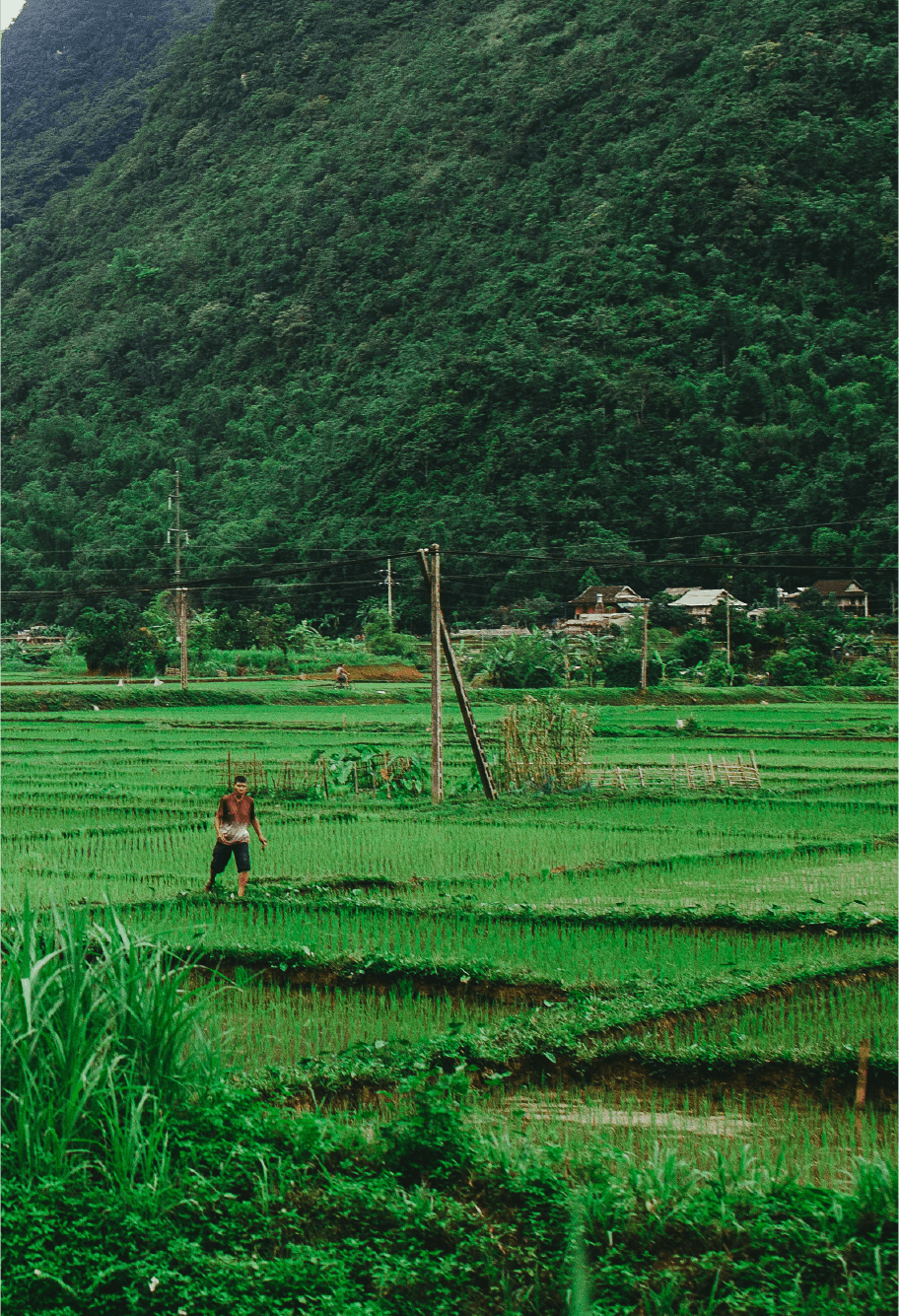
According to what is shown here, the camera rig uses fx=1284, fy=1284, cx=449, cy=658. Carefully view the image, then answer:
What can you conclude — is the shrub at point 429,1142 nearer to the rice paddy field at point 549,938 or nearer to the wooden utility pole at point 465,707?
the rice paddy field at point 549,938

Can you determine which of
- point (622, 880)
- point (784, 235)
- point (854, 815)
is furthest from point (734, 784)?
point (784, 235)

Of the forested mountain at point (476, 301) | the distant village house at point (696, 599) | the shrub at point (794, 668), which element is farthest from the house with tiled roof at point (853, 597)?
the shrub at point (794, 668)

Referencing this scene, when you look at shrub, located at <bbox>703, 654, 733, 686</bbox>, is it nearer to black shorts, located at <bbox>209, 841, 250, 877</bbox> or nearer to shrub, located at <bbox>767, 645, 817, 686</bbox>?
shrub, located at <bbox>767, 645, 817, 686</bbox>

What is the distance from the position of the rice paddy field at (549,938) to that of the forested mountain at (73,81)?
130 meters

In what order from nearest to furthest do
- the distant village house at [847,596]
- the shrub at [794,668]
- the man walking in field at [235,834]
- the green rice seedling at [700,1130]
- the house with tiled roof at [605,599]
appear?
1. the green rice seedling at [700,1130]
2. the man walking in field at [235,834]
3. the shrub at [794,668]
4. the distant village house at [847,596]
5. the house with tiled roof at [605,599]

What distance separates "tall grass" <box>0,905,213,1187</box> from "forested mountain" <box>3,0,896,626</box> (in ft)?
109

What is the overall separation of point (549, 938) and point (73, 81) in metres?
168

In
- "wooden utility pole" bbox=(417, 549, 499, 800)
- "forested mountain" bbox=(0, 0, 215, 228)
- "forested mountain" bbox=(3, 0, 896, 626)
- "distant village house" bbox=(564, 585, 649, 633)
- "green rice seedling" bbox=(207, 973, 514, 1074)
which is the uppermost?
"forested mountain" bbox=(0, 0, 215, 228)

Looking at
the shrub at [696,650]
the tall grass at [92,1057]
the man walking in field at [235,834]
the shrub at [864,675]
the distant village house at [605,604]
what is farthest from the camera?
the distant village house at [605,604]

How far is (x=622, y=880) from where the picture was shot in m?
12.2

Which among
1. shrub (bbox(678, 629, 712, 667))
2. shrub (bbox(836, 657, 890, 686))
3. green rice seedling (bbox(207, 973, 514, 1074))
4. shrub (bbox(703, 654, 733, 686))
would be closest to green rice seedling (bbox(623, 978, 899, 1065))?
green rice seedling (bbox(207, 973, 514, 1074))

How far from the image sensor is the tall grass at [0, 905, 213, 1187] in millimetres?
4828

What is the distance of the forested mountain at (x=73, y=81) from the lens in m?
140

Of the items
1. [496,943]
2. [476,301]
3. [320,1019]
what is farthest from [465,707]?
[476,301]
